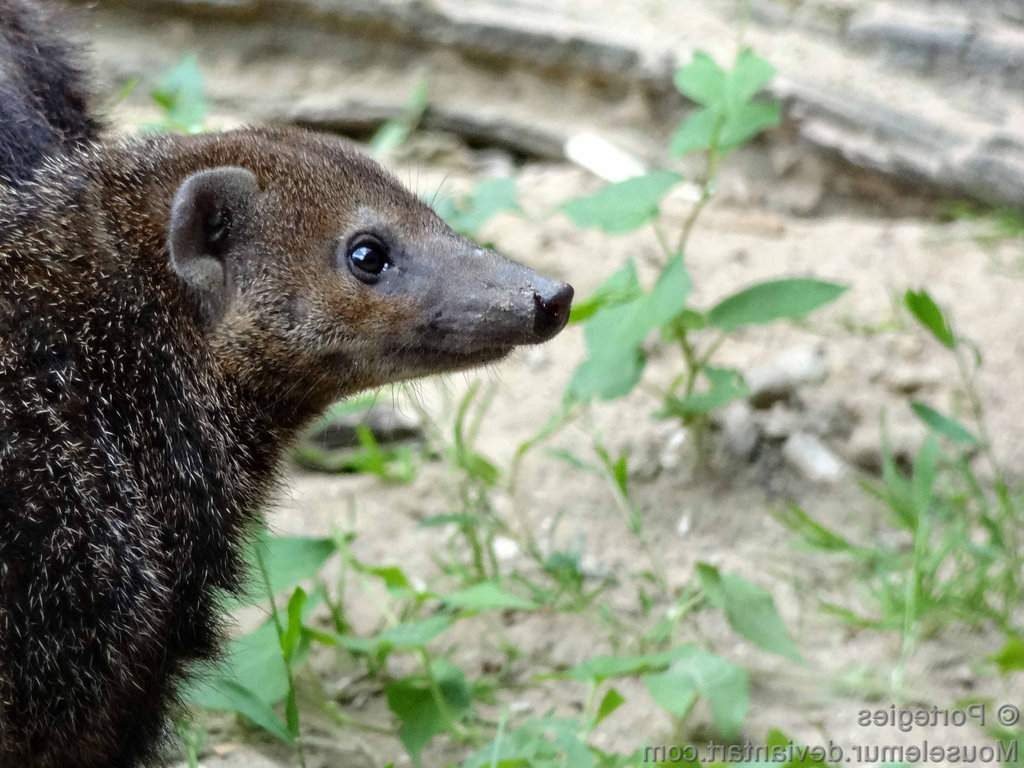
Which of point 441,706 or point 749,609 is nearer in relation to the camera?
point 441,706

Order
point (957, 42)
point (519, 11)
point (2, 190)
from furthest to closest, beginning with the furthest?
point (519, 11) → point (957, 42) → point (2, 190)

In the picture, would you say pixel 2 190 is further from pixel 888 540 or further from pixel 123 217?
pixel 888 540

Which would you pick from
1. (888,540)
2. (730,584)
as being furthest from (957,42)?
(730,584)

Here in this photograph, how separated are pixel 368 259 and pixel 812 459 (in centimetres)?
167

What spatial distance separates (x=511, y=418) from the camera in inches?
165

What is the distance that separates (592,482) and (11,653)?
2009 mm

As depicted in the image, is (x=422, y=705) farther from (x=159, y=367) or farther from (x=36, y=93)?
(x=36, y=93)

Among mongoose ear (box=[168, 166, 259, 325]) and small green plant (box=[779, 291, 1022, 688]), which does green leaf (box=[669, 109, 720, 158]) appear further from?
mongoose ear (box=[168, 166, 259, 325])

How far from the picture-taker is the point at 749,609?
10.2 ft

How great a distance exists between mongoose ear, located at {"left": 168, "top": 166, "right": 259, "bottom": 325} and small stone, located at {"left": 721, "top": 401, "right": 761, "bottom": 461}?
5.67 feet

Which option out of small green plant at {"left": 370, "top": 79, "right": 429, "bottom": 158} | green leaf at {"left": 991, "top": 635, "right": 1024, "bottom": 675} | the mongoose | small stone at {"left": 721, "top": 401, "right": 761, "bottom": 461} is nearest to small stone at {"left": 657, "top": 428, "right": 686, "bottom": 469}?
small stone at {"left": 721, "top": 401, "right": 761, "bottom": 461}

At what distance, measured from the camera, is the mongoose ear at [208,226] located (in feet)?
8.47

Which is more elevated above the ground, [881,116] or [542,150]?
[881,116]

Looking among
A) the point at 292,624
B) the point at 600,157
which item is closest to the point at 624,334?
the point at 292,624
